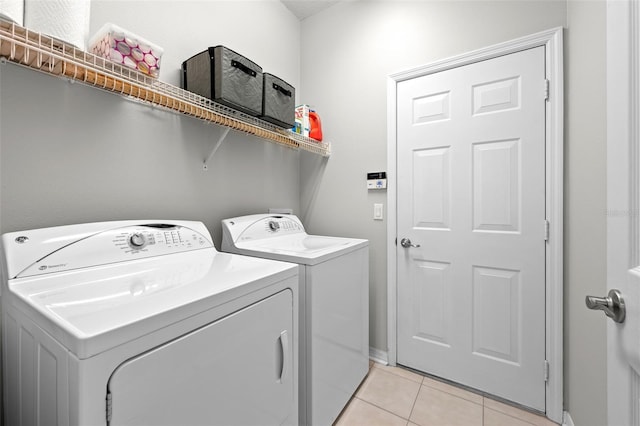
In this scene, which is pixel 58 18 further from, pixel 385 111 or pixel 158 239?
pixel 385 111

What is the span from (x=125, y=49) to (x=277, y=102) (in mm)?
830

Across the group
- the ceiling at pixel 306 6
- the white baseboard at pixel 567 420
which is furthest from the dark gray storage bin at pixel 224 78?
the white baseboard at pixel 567 420

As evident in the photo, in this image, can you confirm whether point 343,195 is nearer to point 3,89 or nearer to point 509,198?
point 509,198

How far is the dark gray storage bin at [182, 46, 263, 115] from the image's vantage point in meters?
1.39

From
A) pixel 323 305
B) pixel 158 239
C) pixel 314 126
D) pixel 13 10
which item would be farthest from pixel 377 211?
pixel 13 10

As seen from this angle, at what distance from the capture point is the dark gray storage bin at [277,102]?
1.66m

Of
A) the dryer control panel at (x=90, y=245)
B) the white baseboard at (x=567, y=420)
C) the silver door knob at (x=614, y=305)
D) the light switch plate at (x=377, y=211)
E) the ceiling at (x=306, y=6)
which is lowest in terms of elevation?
the white baseboard at (x=567, y=420)

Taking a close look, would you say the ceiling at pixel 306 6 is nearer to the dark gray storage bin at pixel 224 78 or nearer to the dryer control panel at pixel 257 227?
the dark gray storage bin at pixel 224 78

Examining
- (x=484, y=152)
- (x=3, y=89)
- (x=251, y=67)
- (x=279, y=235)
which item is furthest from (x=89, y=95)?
(x=484, y=152)

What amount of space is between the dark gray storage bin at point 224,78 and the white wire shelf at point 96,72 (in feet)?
0.25

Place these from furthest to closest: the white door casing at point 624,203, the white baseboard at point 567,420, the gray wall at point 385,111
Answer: the white baseboard at point 567,420 < the gray wall at point 385,111 < the white door casing at point 624,203

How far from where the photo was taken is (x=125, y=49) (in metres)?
1.08

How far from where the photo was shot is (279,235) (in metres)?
1.94

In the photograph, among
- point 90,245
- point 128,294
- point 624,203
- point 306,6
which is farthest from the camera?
point 306,6
